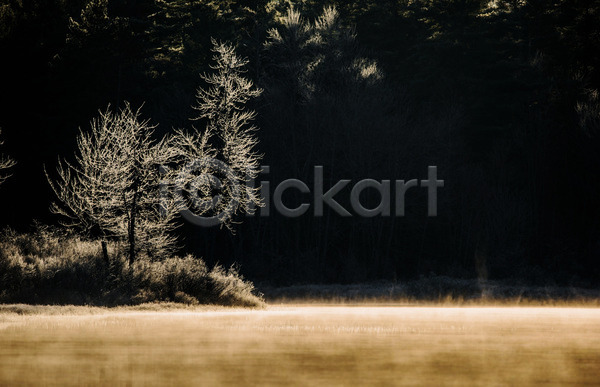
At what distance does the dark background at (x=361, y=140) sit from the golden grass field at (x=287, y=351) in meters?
31.7

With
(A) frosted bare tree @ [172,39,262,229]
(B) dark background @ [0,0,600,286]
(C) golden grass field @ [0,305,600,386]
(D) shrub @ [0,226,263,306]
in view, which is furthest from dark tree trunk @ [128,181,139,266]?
(B) dark background @ [0,0,600,286]

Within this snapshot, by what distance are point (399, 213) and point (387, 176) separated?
240cm

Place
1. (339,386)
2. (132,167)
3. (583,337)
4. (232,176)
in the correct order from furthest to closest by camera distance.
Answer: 1. (232,176)
2. (132,167)
3. (583,337)
4. (339,386)

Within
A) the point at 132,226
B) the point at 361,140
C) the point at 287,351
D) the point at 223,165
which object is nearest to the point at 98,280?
the point at 132,226

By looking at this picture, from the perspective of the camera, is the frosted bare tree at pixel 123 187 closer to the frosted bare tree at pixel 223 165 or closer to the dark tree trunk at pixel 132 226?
the dark tree trunk at pixel 132 226

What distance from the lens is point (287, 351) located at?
1313 centimetres

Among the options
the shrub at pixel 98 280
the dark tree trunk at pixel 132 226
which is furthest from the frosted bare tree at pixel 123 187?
the shrub at pixel 98 280

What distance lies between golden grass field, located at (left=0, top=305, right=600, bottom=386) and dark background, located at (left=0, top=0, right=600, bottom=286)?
31697 mm

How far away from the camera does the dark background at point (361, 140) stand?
170ft

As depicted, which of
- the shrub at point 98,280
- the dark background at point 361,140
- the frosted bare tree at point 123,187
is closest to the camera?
the shrub at point 98,280

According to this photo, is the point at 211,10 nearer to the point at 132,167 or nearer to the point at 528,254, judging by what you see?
the point at 528,254

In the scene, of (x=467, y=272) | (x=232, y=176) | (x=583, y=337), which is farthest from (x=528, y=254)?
(x=583, y=337)

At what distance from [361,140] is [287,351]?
40530 millimetres

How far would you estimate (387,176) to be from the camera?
5312 centimetres
